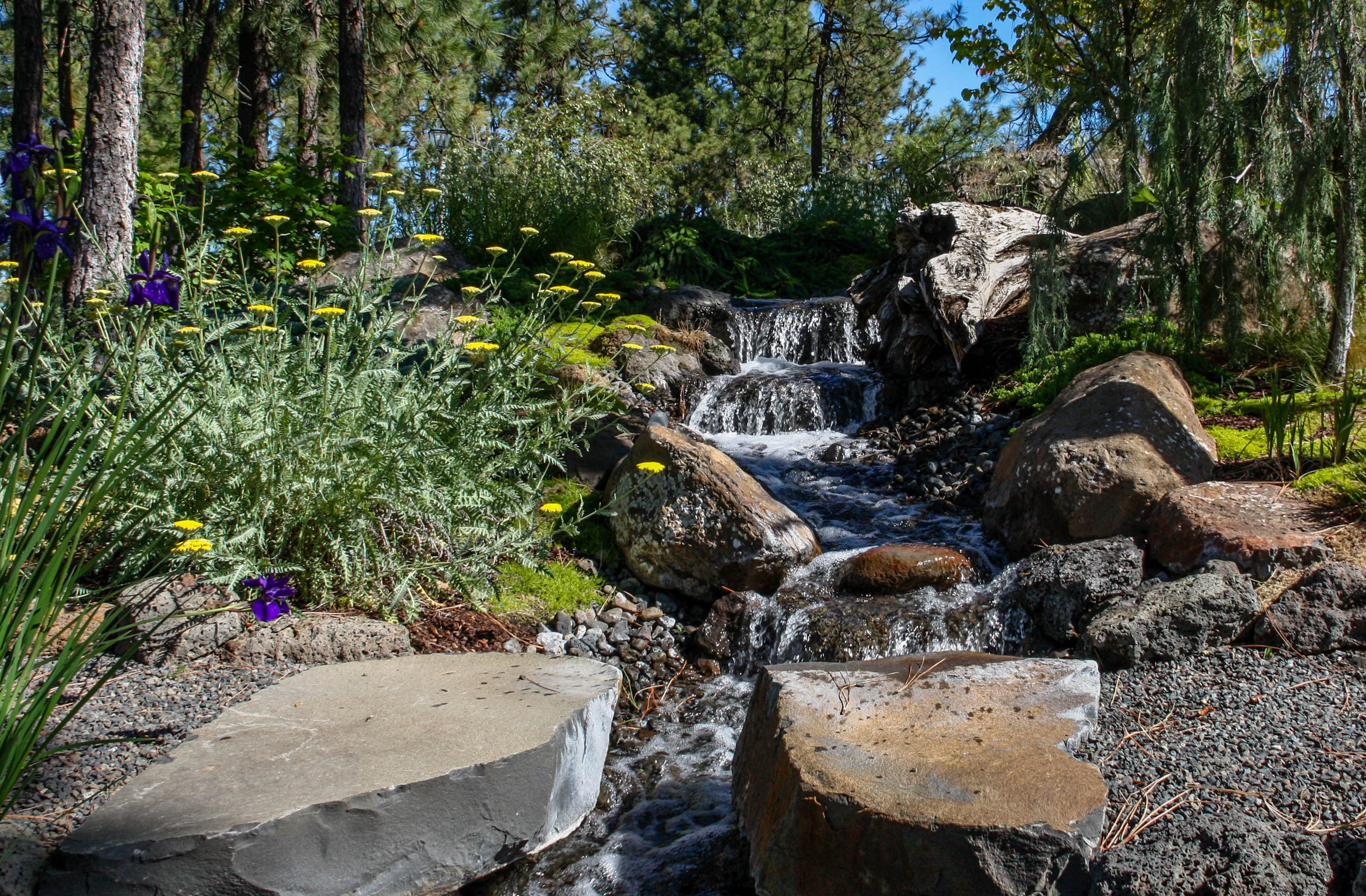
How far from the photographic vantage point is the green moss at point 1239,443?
503 cm

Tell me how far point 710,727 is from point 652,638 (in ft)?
3.02

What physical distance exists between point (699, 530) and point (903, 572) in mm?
1166

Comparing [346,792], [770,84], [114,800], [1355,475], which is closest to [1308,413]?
[1355,475]

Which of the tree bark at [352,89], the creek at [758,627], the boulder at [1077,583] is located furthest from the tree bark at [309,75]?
the boulder at [1077,583]

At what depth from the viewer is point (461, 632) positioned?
3.97 metres

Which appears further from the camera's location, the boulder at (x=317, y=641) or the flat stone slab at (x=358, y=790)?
the boulder at (x=317, y=641)

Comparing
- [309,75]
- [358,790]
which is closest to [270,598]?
[358,790]

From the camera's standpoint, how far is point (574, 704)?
295 cm

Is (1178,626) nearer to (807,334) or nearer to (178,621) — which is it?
(178,621)

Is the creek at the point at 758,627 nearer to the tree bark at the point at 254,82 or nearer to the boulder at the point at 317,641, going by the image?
the boulder at the point at 317,641

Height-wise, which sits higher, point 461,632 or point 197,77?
point 197,77

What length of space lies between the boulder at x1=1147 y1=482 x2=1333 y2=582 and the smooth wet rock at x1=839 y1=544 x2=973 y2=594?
989mm

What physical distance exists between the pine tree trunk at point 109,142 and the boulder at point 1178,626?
18.9 feet

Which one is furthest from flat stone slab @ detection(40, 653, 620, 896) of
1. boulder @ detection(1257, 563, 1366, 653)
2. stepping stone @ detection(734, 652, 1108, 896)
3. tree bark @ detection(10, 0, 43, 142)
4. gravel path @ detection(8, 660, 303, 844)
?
tree bark @ detection(10, 0, 43, 142)
